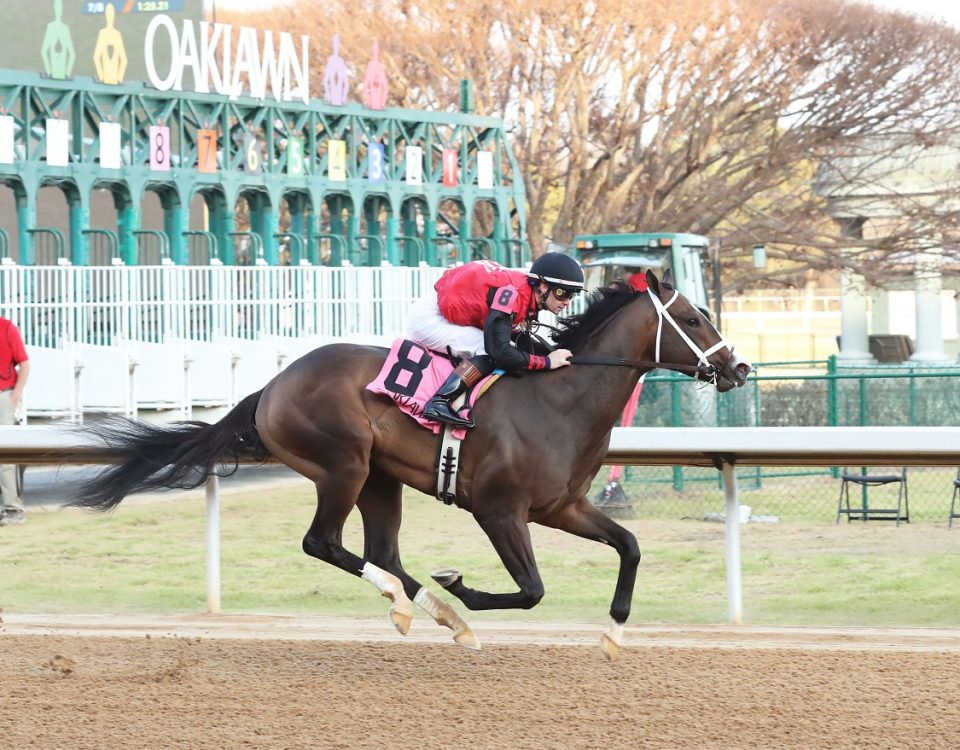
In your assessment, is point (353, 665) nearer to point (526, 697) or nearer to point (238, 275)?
point (526, 697)

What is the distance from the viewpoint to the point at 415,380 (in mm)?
5621

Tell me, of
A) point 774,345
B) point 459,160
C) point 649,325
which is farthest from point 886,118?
point 649,325

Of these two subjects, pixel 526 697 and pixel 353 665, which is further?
pixel 353 665

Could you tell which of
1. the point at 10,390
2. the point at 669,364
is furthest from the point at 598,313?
the point at 10,390

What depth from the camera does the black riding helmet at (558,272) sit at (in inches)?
221

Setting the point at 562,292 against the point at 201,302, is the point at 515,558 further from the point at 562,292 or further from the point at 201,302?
the point at 201,302

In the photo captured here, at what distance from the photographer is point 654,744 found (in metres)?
4.52

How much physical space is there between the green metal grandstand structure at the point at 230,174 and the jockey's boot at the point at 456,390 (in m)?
8.53

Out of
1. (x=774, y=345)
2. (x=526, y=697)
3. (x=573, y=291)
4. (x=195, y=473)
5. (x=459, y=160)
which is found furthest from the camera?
(x=774, y=345)

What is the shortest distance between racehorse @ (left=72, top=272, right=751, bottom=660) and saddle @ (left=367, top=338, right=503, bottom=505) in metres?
0.04

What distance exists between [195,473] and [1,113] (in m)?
9.58

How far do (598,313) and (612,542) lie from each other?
0.83 meters

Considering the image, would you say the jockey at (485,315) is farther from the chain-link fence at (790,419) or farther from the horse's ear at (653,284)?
the chain-link fence at (790,419)

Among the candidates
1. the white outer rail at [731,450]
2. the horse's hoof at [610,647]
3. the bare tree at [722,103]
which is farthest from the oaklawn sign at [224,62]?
the horse's hoof at [610,647]
